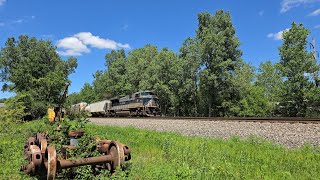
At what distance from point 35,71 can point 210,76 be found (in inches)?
1235

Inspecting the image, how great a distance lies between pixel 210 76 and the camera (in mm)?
45562

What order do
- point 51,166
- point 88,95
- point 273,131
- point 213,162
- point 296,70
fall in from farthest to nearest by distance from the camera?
point 88,95
point 296,70
point 273,131
point 213,162
point 51,166

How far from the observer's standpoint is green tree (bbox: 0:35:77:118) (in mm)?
46219

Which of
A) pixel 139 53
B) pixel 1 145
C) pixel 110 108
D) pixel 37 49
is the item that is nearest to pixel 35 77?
pixel 37 49

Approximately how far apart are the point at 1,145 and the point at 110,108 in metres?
40.6

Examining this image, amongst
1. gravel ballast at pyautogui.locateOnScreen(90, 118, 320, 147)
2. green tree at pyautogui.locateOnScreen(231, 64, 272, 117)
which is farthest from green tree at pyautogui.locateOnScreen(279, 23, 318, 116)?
gravel ballast at pyautogui.locateOnScreen(90, 118, 320, 147)

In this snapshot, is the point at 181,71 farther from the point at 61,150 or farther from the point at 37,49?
the point at 61,150

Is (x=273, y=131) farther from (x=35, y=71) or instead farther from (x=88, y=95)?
(x=88, y=95)

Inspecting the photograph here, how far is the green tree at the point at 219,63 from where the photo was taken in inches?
1805

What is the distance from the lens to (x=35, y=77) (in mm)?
55062

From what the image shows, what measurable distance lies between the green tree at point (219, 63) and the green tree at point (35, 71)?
→ 847 inches

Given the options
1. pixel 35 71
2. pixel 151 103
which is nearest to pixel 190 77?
pixel 151 103

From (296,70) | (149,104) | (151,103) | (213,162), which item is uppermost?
(296,70)

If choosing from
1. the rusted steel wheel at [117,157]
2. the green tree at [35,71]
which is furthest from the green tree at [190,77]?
the rusted steel wheel at [117,157]
